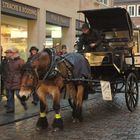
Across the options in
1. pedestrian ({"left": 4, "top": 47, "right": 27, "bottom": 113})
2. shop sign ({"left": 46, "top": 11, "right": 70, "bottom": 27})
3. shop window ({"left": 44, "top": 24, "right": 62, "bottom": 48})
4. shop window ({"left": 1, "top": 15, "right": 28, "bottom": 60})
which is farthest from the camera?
shop window ({"left": 44, "top": 24, "right": 62, "bottom": 48})

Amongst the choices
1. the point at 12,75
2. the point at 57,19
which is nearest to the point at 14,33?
the point at 57,19

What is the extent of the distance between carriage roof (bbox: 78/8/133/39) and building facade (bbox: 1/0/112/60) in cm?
406

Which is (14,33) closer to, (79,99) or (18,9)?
(18,9)

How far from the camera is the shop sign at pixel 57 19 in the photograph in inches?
876

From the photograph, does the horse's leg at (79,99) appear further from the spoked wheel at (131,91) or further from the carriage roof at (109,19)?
the carriage roof at (109,19)

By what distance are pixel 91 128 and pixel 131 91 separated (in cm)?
325

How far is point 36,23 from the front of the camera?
2095 centimetres

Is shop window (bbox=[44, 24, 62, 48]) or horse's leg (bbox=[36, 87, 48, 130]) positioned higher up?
shop window (bbox=[44, 24, 62, 48])

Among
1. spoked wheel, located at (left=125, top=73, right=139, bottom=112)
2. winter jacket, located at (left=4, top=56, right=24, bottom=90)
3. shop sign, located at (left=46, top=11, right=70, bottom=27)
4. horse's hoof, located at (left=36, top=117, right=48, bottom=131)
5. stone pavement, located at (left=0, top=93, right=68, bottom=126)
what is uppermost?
shop sign, located at (left=46, top=11, right=70, bottom=27)

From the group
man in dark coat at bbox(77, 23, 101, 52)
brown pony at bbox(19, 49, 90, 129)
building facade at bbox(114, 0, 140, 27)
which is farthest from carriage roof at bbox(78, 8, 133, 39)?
building facade at bbox(114, 0, 140, 27)

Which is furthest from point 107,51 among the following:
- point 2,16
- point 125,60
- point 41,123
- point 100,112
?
point 2,16

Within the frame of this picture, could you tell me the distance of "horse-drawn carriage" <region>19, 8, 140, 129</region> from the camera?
1014cm

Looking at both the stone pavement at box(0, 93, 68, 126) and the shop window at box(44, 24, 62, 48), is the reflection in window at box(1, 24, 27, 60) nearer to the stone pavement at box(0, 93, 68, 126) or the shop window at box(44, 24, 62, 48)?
the shop window at box(44, 24, 62, 48)

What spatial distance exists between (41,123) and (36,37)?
35.7 feet
